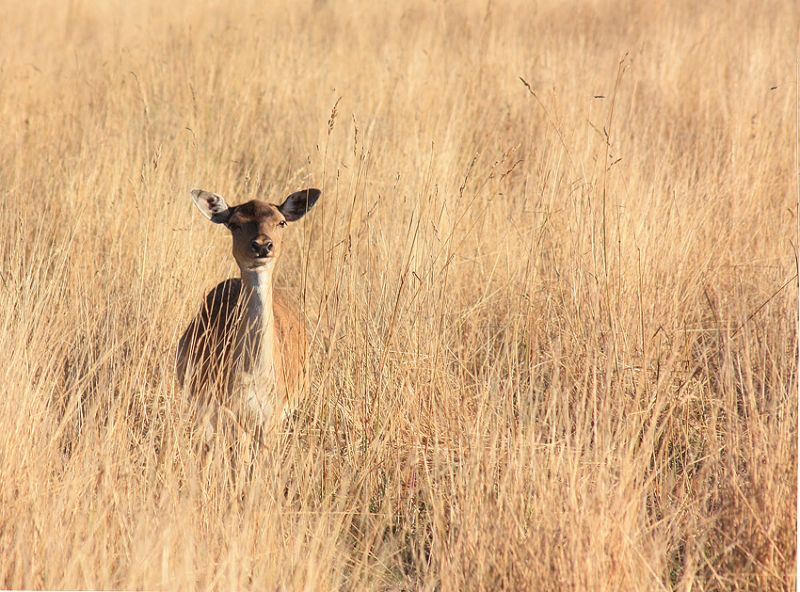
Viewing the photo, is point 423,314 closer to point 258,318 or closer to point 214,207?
point 258,318

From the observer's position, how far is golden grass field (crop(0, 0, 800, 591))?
3.37m

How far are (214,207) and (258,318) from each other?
546 millimetres

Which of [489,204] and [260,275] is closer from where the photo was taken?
[260,275]

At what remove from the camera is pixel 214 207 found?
467 centimetres

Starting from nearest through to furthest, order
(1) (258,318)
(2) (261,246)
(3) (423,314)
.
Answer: (2) (261,246) < (1) (258,318) < (3) (423,314)

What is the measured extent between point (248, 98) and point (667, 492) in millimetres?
4883

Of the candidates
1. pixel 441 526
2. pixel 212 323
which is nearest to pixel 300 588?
pixel 441 526

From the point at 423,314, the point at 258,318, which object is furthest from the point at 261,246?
the point at 423,314

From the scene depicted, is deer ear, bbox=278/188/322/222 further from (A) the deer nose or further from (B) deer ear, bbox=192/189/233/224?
(A) the deer nose

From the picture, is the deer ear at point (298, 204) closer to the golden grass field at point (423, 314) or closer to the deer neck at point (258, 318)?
the golden grass field at point (423, 314)

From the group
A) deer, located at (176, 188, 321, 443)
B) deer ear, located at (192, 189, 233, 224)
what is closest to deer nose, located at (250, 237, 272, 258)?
deer, located at (176, 188, 321, 443)


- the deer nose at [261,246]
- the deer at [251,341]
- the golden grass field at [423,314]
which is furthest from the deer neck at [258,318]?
the golden grass field at [423,314]

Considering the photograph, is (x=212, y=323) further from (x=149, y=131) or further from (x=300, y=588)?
(x=149, y=131)

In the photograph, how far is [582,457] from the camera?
3824 millimetres
